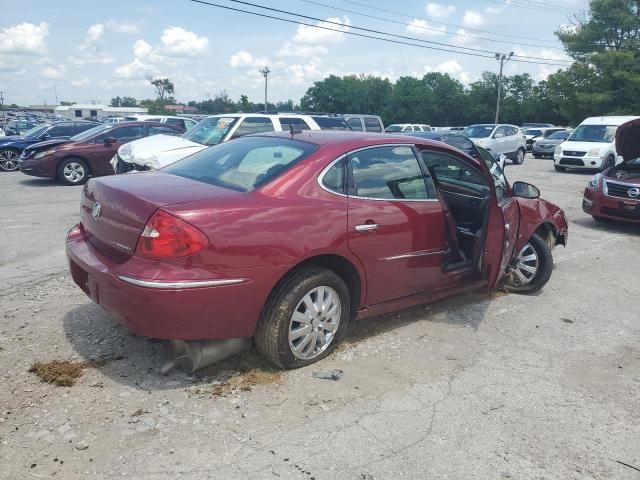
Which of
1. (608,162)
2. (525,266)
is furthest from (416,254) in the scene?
(608,162)

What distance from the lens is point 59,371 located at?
3.49 metres

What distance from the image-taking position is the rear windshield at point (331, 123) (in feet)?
38.3

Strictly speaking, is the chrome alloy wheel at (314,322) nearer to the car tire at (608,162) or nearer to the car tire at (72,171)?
the car tire at (72,171)

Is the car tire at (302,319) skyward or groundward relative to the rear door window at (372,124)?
groundward

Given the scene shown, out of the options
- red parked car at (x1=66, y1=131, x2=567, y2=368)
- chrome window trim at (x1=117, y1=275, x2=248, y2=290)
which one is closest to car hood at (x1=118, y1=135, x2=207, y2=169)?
red parked car at (x1=66, y1=131, x2=567, y2=368)

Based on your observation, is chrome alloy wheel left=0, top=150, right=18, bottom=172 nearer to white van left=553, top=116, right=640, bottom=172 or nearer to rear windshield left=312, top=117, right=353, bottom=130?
rear windshield left=312, top=117, right=353, bottom=130

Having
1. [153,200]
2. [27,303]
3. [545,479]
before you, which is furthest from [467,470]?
[27,303]

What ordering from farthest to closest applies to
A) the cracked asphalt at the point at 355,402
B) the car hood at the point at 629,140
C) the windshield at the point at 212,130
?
the windshield at the point at 212,130 < the car hood at the point at 629,140 < the cracked asphalt at the point at 355,402

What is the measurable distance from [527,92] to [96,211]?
64306 millimetres

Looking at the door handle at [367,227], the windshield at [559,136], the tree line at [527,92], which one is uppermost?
the tree line at [527,92]

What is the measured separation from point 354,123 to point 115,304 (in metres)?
12.2

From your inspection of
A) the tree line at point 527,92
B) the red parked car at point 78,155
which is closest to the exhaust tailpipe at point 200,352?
the red parked car at point 78,155

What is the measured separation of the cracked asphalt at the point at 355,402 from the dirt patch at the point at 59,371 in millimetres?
52

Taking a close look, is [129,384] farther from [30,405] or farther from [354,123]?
[354,123]
